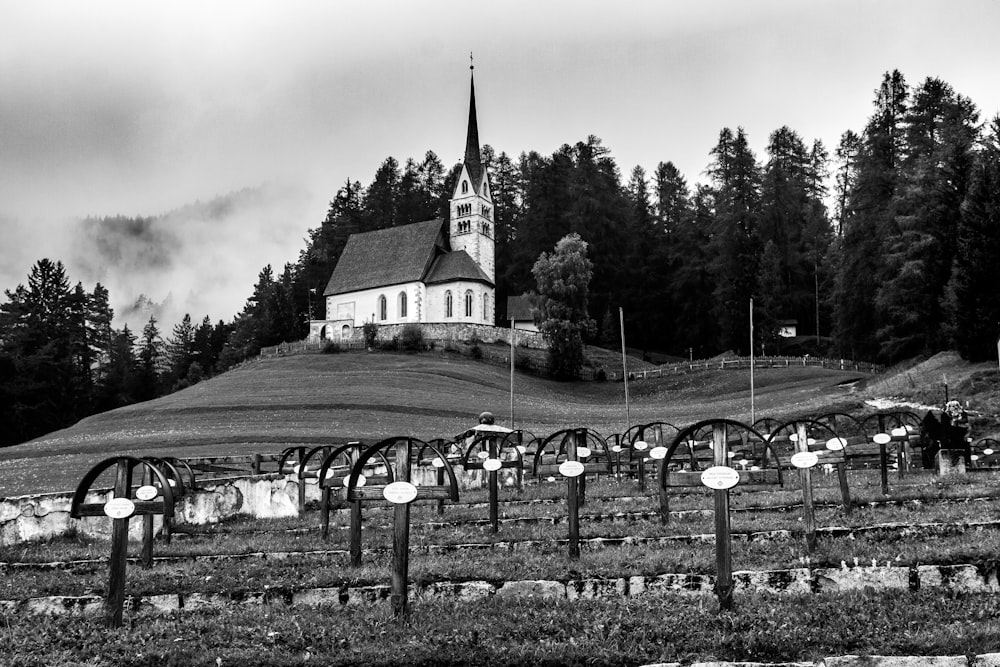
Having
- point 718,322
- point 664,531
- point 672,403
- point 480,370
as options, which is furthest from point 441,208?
point 664,531

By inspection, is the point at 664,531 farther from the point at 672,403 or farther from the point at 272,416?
the point at 672,403

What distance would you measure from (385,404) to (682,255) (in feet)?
174

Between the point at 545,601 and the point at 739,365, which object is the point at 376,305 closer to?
the point at 739,365

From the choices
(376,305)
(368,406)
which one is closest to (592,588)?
(368,406)

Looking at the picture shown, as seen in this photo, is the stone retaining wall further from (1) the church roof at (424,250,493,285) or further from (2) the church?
(1) the church roof at (424,250,493,285)

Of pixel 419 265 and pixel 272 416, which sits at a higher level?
pixel 419 265

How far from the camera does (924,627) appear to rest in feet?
25.4

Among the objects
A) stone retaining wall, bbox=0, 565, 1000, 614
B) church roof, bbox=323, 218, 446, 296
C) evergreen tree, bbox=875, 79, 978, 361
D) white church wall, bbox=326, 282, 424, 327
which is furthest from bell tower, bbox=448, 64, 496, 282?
stone retaining wall, bbox=0, 565, 1000, 614

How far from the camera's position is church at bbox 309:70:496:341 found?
81750 mm

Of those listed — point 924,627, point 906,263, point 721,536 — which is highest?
point 906,263

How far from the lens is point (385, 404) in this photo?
1930 inches

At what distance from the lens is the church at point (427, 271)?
81.8 metres

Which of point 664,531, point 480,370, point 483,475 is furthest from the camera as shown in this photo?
point 480,370

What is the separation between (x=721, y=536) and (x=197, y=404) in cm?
4660
